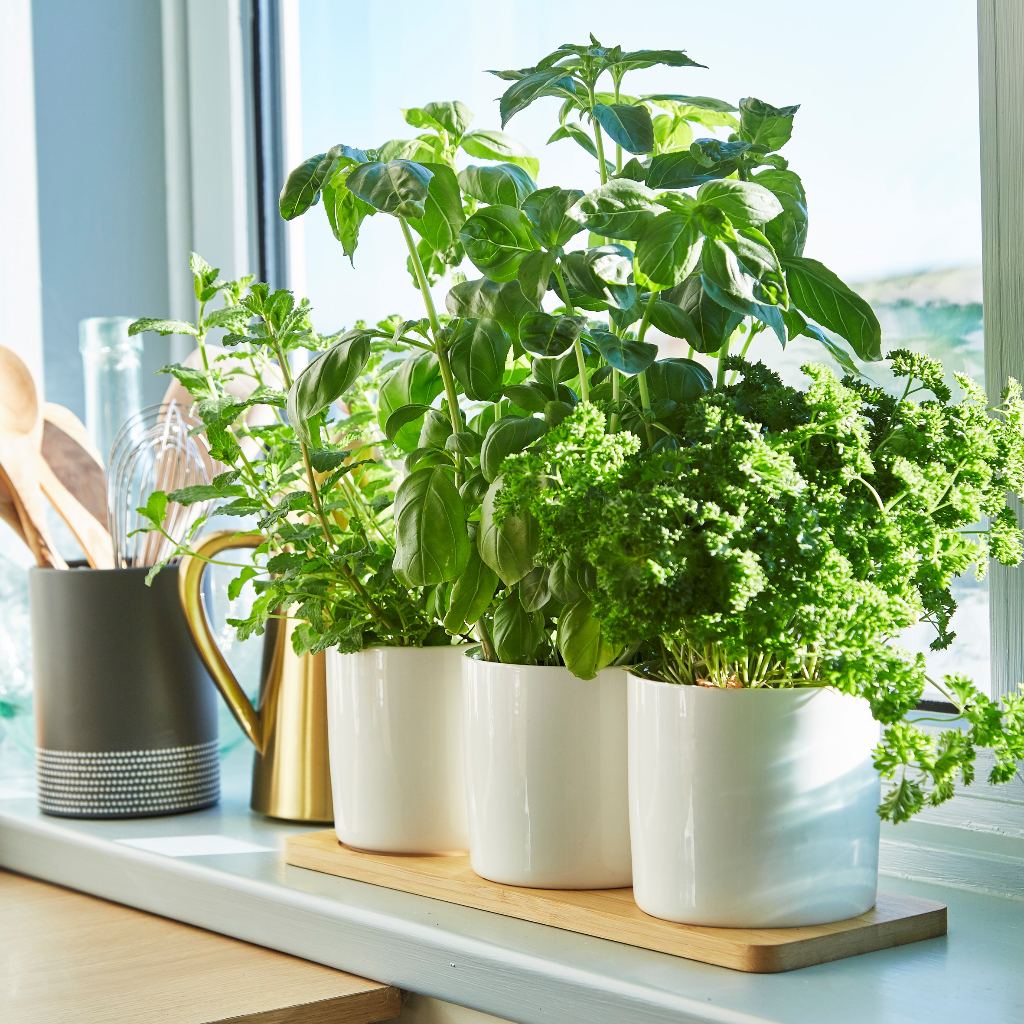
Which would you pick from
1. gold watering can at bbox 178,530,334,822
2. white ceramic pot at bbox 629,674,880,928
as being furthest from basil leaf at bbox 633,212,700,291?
gold watering can at bbox 178,530,334,822

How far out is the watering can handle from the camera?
1.10 metres

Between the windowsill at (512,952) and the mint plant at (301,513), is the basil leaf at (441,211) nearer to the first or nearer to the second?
the mint plant at (301,513)

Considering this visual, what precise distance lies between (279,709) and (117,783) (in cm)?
15

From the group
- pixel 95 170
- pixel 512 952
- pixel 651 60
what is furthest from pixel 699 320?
pixel 95 170

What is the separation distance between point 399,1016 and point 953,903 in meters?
0.33

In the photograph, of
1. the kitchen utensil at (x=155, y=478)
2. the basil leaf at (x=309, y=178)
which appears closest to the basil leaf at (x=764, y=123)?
the basil leaf at (x=309, y=178)

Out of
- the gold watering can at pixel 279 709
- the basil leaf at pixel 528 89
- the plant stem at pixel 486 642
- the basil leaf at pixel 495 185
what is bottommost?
the gold watering can at pixel 279 709

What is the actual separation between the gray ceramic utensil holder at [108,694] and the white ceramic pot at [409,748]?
0.30 meters

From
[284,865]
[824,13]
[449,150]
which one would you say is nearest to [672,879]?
[284,865]

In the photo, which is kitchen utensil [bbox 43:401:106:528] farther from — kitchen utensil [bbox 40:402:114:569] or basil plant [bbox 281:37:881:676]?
basil plant [bbox 281:37:881:676]

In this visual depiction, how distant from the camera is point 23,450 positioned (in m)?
1.14

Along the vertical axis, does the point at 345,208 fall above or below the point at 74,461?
above

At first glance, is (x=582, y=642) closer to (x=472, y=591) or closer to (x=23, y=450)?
(x=472, y=591)

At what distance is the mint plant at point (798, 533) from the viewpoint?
0.61m
